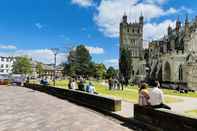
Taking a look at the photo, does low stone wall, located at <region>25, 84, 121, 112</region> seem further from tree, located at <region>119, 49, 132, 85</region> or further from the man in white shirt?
tree, located at <region>119, 49, 132, 85</region>

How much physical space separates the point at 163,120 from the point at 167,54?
73.9 m

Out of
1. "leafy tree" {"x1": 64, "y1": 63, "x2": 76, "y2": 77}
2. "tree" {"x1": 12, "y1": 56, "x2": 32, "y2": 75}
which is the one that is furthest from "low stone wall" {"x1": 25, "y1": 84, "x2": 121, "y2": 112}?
"tree" {"x1": 12, "y1": 56, "x2": 32, "y2": 75}

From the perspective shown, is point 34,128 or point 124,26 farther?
point 124,26

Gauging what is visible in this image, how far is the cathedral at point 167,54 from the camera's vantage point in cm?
7494

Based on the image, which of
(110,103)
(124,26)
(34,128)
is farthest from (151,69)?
(34,128)

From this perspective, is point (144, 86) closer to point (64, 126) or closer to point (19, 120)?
point (64, 126)

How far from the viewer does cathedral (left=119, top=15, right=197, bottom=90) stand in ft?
246

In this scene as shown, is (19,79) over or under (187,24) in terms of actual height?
under

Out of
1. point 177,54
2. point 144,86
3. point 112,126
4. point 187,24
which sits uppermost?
point 187,24

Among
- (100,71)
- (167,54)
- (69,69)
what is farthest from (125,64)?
(100,71)

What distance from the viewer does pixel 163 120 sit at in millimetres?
11547

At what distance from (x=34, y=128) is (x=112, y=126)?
3010mm

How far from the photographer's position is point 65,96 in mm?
29000

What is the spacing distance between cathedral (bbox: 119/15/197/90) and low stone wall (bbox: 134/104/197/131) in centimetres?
5283
